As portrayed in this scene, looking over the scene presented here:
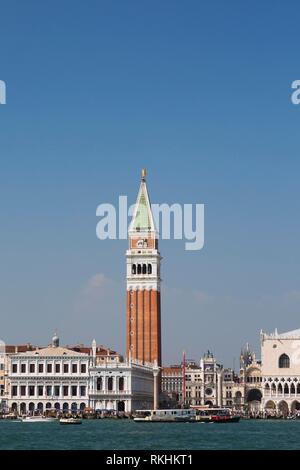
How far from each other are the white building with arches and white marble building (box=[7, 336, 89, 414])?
811 inches

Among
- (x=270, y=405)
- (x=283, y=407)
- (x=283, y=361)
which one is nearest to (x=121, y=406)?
(x=270, y=405)

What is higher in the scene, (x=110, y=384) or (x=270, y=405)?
(x=110, y=384)

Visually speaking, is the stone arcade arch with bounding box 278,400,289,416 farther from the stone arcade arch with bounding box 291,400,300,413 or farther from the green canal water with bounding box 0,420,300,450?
the green canal water with bounding box 0,420,300,450

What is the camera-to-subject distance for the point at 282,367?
12469 centimetres

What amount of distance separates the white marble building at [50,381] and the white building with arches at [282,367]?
20588 mm

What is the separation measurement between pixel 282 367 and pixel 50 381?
25415mm

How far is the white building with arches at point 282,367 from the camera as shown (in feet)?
407

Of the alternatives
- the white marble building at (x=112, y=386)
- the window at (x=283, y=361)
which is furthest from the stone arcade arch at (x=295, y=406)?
the white marble building at (x=112, y=386)

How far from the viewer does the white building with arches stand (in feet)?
407

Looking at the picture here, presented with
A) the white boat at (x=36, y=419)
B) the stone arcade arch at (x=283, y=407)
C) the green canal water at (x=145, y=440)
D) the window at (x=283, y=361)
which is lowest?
the green canal water at (x=145, y=440)

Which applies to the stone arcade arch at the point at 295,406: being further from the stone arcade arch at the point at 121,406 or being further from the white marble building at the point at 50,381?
the white marble building at the point at 50,381

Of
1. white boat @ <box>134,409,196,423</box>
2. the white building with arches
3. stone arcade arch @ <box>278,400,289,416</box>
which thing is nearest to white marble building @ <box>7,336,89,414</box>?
white boat @ <box>134,409,196,423</box>

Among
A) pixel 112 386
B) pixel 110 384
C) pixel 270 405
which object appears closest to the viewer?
pixel 112 386

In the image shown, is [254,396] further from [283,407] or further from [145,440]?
[145,440]
